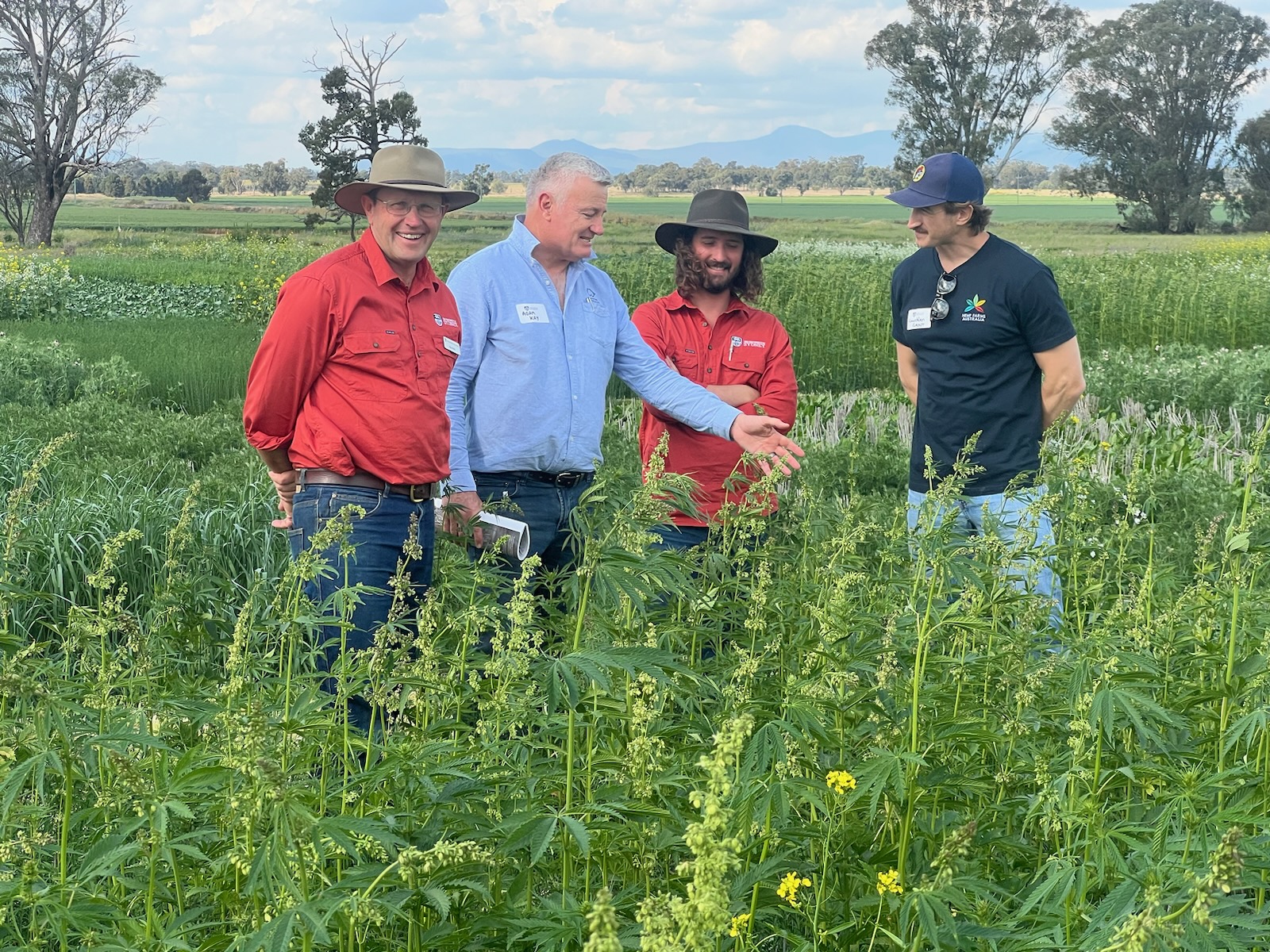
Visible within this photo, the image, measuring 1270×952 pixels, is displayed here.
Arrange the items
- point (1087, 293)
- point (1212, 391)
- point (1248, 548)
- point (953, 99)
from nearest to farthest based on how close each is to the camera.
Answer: point (1248, 548)
point (1212, 391)
point (1087, 293)
point (953, 99)

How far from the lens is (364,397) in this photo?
12.9 feet

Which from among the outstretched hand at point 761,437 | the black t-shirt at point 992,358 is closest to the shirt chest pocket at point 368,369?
the outstretched hand at point 761,437

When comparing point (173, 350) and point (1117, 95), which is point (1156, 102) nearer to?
point (1117, 95)

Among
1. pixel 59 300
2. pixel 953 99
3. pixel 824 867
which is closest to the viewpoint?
pixel 824 867

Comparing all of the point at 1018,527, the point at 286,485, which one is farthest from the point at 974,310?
the point at 286,485

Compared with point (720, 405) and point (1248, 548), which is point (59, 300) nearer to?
point (720, 405)

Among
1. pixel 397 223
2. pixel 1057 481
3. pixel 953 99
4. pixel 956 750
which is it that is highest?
pixel 953 99

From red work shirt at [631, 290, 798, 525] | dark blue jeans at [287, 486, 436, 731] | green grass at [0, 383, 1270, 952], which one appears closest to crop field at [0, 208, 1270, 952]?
green grass at [0, 383, 1270, 952]

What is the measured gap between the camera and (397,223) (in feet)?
13.3

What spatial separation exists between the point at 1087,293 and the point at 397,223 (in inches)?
644

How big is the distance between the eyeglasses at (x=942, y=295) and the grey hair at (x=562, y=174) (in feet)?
4.55

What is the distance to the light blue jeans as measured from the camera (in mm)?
2771

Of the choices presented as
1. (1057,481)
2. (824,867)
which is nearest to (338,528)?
(824,867)

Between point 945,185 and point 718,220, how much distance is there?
92 centimetres
